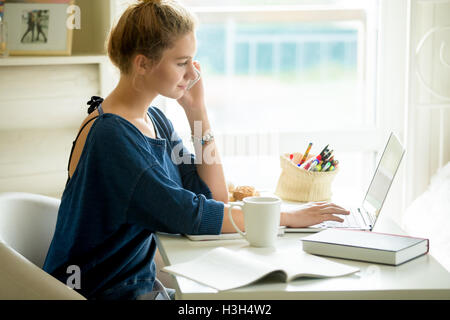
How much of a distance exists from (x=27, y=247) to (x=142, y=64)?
0.51 meters

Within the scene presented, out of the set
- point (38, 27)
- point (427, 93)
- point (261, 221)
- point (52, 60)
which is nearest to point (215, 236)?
point (261, 221)

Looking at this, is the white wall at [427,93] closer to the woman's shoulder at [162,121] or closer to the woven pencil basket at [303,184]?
the woven pencil basket at [303,184]

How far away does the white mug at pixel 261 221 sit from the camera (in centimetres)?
123

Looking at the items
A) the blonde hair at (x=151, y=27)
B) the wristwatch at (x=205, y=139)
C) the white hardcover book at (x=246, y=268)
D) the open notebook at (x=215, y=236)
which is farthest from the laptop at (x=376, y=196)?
the blonde hair at (x=151, y=27)

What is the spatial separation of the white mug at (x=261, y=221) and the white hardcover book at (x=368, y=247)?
2.8 inches

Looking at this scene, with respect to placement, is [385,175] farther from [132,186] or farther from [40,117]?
[40,117]

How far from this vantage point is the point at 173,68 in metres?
1.43

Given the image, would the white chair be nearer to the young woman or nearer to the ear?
the young woman

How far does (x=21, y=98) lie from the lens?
2.01 m

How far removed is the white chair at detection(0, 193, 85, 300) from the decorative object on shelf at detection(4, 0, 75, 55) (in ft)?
2.10

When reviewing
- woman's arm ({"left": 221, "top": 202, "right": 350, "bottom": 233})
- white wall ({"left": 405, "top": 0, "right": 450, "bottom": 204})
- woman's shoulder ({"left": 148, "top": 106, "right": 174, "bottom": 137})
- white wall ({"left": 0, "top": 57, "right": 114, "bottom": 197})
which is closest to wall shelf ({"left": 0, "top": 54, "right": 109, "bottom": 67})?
white wall ({"left": 0, "top": 57, "right": 114, "bottom": 197})

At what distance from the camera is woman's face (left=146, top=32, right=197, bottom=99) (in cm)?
142
